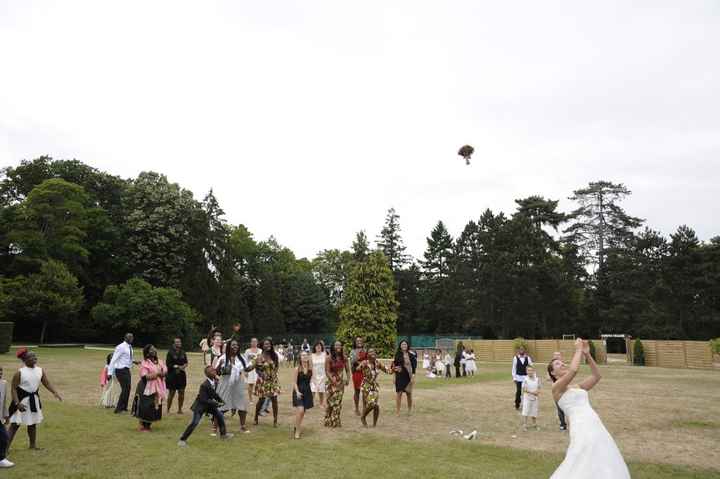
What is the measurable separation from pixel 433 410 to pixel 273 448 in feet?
22.6

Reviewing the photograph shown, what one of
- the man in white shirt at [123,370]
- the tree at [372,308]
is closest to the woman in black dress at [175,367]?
the man in white shirt at [123,370]

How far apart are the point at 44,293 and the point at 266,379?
34.8m

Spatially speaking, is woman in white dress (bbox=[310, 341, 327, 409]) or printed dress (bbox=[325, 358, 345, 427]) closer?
printed dress (bbox=[325, 358, 345, 427])

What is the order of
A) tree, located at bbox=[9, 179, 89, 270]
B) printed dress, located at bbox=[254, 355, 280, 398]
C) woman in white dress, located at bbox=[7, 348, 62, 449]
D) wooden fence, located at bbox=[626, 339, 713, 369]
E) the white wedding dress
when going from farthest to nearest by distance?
tree, located at bbox=[9, 179, 89, 270]
wooden fence, located at bbox=[626, 339, 713, 369]
printed dress, located at bbox=[254, 355, 280, 398]
woman in white dress, located at bbox=[7, 348, 62, 449]
the white wedding dress

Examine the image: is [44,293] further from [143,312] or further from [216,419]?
[216,419]

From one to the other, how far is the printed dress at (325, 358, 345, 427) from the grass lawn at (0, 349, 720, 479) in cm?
35

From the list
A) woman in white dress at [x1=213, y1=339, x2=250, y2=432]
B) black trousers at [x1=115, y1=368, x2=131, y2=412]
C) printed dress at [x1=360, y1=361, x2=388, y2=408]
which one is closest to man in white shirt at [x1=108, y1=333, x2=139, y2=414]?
black trousers at [x1=115, y1=368, x2=131, y2=412]

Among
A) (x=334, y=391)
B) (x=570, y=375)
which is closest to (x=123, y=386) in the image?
(x=334, y=391)

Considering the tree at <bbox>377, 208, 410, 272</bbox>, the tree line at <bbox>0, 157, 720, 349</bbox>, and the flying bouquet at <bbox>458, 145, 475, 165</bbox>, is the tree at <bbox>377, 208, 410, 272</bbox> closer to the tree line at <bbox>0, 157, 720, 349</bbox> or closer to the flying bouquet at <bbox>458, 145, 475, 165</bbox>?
the tree line at <bbox>0, 157, 720, 349</bbox>

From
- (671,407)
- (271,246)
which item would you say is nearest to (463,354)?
(671,407)

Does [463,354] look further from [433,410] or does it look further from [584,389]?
[584,389]

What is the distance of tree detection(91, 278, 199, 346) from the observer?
44875 millimetres

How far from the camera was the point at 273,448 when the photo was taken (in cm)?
1009

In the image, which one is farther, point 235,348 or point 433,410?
point 433,410
